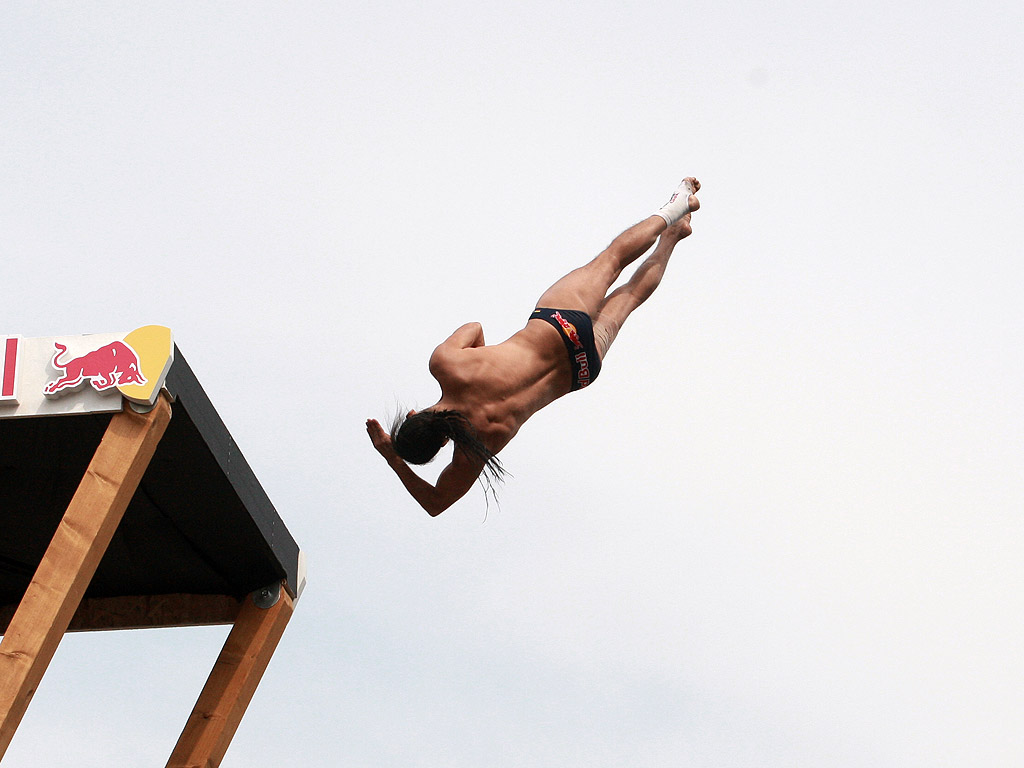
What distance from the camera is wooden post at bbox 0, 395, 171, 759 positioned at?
15.2 ft

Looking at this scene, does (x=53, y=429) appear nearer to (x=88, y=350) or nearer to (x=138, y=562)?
(x=88, y=350)

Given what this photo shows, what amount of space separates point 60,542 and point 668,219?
452 centimetres

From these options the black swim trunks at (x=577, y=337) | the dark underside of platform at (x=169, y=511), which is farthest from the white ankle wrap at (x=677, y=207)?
the dark underside of platform at (x=169, y=511)

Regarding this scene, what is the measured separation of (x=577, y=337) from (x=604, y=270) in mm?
607

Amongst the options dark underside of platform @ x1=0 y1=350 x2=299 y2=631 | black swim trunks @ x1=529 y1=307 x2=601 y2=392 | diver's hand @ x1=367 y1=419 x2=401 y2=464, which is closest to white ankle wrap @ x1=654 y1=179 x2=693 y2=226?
black swim trunks @ x1=529 y1=307 x2=601 y2=392

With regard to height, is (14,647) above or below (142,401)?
below

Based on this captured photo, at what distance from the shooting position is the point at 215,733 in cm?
626

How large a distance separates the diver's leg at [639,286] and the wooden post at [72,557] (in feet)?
10.9

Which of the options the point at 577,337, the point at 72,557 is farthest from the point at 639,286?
the point at 72,557

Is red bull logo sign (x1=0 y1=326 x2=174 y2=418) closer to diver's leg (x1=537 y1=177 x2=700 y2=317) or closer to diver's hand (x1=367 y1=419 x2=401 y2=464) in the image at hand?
diver's hand (x1=367 y1=419 x2=401 y2=464)

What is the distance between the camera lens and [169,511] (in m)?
6.25

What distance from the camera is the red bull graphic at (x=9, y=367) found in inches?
200

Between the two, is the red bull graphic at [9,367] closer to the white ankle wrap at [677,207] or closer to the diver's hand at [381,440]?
the diver's hand at [381,440]

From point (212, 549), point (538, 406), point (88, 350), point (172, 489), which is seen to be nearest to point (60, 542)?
point (88, 350)
